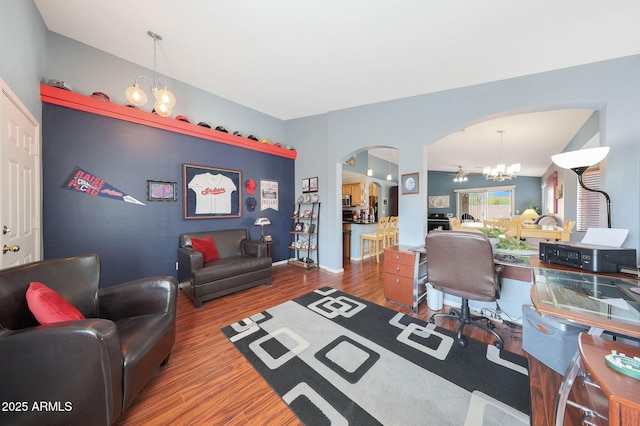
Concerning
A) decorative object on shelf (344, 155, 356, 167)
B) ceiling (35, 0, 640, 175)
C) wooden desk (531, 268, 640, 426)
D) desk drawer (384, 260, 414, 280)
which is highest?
ceiling (35, 0, 640, 175)

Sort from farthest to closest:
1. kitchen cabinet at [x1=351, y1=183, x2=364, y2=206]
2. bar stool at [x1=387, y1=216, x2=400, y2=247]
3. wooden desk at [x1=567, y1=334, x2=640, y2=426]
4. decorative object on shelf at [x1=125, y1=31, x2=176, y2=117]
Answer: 1. kitchen cabinet at [x1=351, y1=183, x2=364, y2=206]
2. bar stool at [x1=387, y1=216, x2=400, y2=247]
3. decorative object on shelf at [x1=125, y1=31, x2=176, y2=117]
4. wooden desk at [x1=567, y1=334, x2=640, y2=426]

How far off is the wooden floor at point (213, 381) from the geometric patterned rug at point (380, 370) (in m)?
0.09

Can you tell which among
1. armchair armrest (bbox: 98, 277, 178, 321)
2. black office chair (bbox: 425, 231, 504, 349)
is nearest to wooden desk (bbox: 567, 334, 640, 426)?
black office chair (bbox: 425, 231, 504, 349)

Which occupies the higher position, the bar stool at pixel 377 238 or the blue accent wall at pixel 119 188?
the blue accent wall at pixel 119 188

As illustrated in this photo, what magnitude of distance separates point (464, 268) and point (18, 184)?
3965 mm

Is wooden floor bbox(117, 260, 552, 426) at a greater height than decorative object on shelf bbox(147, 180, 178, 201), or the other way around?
decorative object on shelf bbox(147, 180, 178, 201)

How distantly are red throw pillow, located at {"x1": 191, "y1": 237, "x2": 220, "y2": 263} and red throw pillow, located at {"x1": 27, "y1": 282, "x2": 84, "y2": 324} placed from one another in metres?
1.81

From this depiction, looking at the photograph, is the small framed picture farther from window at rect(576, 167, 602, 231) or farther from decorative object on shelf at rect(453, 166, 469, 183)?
decorative object on shelf at rect(453, 166, 469, 183)

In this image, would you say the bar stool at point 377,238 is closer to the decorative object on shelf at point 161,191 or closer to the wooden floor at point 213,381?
the wooden floor at point 213,381

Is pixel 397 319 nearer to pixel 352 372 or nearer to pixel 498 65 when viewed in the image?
pixel 352 372

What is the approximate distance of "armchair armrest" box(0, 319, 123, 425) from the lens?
1002 mm

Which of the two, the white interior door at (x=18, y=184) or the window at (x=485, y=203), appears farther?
the window at (x=485, y=203)

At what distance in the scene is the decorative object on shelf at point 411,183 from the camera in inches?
121

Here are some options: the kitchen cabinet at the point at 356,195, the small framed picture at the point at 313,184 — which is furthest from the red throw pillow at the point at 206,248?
the kitchen cabinet at the point at 356,195
